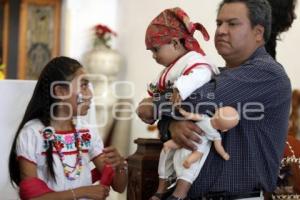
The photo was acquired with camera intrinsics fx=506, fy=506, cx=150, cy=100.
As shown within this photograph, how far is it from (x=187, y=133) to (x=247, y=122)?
0.21m

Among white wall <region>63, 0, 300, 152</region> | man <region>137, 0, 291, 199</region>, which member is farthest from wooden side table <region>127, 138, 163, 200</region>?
white wall <region>63, 0, 300, 152</region>

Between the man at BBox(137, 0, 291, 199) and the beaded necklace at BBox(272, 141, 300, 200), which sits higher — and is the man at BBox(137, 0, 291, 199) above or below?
above

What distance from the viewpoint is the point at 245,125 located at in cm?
171

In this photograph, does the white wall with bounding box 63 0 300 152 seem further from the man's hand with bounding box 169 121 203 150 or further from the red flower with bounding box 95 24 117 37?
the man's hand with bounding box 169 121 203 150

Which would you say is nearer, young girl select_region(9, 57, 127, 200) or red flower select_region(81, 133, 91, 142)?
young girl select_region(9, 57, 127, 200)

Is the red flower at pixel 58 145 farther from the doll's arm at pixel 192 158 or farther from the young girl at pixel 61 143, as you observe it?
the doll's arm at pixel 192 158

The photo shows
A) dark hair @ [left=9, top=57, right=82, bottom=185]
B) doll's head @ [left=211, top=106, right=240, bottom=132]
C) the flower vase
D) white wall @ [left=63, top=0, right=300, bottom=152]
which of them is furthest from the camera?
the flower vase

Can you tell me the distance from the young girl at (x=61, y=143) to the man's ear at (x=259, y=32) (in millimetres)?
703

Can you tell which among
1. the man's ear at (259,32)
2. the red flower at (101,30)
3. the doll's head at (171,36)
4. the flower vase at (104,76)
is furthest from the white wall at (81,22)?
the man's ear at (259,32)

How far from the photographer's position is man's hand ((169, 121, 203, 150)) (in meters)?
1.69

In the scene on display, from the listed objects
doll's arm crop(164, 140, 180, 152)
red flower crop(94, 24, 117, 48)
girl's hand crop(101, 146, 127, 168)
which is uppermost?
red flower crop(94, 24, 117, 48)

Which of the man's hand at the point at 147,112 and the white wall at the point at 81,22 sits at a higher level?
the white wall at the point at 81,22

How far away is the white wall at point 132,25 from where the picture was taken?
14.9ft

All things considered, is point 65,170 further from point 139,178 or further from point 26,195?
point 139,178
